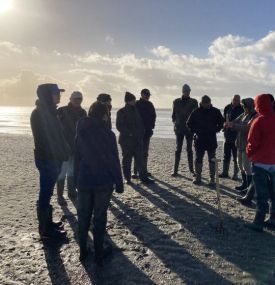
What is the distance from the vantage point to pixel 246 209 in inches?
310

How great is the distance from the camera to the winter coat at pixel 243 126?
8.16 m

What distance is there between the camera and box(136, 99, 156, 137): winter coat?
10734mm

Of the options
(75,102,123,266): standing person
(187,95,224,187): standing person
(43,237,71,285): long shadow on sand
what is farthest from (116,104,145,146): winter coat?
(75,102,123,266): standing person

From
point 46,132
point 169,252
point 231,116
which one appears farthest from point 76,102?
point 231,116

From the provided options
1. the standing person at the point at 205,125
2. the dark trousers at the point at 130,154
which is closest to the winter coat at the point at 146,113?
the dark trousers at the point at 130,154

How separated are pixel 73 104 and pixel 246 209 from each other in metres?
4.51

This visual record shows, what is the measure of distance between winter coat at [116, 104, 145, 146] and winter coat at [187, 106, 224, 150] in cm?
141

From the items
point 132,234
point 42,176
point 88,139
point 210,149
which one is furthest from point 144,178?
point 88,139

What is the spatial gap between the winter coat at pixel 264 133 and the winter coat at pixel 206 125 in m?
3.31

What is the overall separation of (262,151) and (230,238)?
1606mm

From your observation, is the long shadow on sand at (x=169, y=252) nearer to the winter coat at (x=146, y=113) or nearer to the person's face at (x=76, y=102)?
the person's face at (x=76, y=102)

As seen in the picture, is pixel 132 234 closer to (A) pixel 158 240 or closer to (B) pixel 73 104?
(A) pixel 158 240

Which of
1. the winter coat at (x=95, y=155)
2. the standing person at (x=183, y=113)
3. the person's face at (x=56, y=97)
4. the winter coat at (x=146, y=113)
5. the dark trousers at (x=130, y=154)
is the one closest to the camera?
the winter coat at (x=95, y=155)

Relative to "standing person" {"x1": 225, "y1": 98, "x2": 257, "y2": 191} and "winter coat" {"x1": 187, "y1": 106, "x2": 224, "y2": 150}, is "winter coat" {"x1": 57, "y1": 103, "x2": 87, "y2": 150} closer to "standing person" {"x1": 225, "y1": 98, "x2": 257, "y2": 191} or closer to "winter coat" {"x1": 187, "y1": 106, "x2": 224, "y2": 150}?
"winter coat" {"x1": 187, "y1": 106, "x2": 224, "y2": 150}
